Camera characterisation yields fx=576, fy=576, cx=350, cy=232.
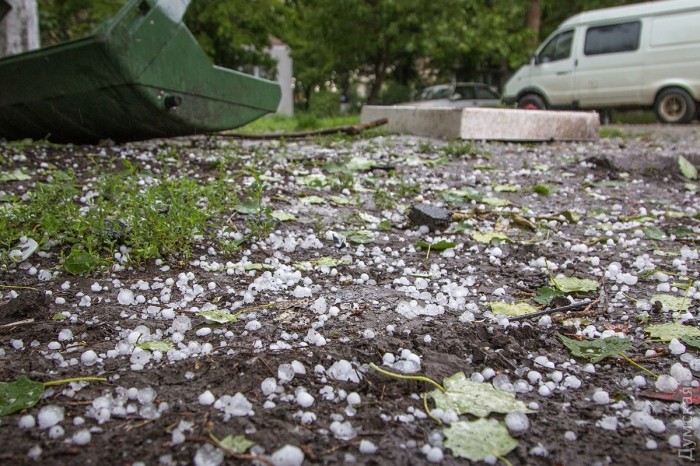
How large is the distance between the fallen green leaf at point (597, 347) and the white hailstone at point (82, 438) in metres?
1.31

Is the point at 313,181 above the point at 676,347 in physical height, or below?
Result: above

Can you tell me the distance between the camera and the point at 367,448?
1229mm

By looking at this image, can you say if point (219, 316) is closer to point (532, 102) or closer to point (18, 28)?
point (18, 28)

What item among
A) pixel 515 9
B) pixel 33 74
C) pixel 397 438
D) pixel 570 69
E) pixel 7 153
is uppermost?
pixel 515 9

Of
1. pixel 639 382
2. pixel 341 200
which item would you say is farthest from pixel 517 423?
pixel 341 200

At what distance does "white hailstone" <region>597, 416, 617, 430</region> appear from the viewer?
4.42ft

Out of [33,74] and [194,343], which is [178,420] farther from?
[33,74]

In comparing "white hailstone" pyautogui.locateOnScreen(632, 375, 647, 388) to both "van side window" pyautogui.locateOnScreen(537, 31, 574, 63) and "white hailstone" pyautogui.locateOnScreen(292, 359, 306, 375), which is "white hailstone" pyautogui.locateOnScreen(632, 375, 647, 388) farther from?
"van side window" pyautogui.locateOnScreen(537, 31, 574, 63)

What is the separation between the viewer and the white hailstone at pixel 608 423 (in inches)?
53.0

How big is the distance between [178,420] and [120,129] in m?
3.53

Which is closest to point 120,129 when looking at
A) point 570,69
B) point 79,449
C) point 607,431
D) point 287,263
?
point 287,263

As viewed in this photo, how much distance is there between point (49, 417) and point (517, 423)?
41.4 inches

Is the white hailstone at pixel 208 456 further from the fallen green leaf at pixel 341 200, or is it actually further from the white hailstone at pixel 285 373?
the fallen green leaf at pixel 341 200

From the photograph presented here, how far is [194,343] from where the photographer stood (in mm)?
1678
